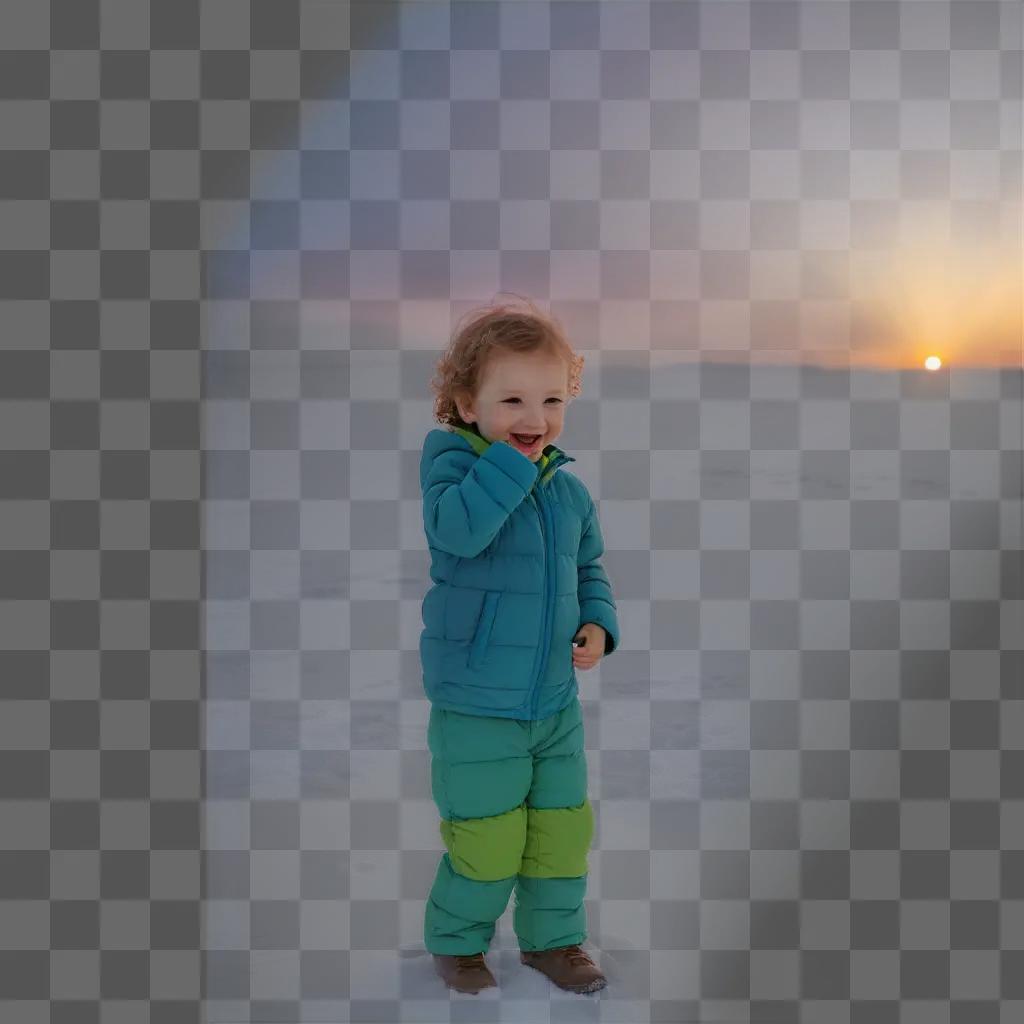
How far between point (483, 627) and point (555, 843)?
27 centimetres

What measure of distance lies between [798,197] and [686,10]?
1.34ft

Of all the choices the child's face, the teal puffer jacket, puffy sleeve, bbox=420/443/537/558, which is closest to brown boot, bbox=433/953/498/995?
the teal puffer jacket

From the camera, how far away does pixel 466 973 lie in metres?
1.38

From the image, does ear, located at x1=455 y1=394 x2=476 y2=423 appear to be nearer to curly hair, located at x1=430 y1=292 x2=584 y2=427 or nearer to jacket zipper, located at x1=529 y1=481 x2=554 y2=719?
curly hair, located at x1=430 y1=292 x2=584 y2=427

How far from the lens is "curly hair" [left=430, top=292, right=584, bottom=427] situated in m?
1.37

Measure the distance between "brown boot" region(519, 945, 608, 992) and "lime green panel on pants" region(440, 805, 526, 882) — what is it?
0.40 feet

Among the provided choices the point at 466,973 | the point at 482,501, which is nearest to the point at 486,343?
the point at 482,501

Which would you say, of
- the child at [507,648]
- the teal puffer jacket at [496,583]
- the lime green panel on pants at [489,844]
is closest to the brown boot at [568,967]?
the child at [507,648]

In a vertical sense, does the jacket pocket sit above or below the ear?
below

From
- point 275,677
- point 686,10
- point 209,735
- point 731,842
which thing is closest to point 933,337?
point 686,10

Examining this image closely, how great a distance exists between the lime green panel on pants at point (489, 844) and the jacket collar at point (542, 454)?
0.38 meters

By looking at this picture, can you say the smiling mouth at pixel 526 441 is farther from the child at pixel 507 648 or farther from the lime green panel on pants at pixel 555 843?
the lime green panel on pants at pixel 555 843

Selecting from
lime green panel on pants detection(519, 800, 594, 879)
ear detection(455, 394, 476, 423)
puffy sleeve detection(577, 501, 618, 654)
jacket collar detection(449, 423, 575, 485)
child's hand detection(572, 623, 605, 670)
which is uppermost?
ear detection(455, 394, 476, 423)

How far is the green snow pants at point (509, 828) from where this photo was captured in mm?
1346
